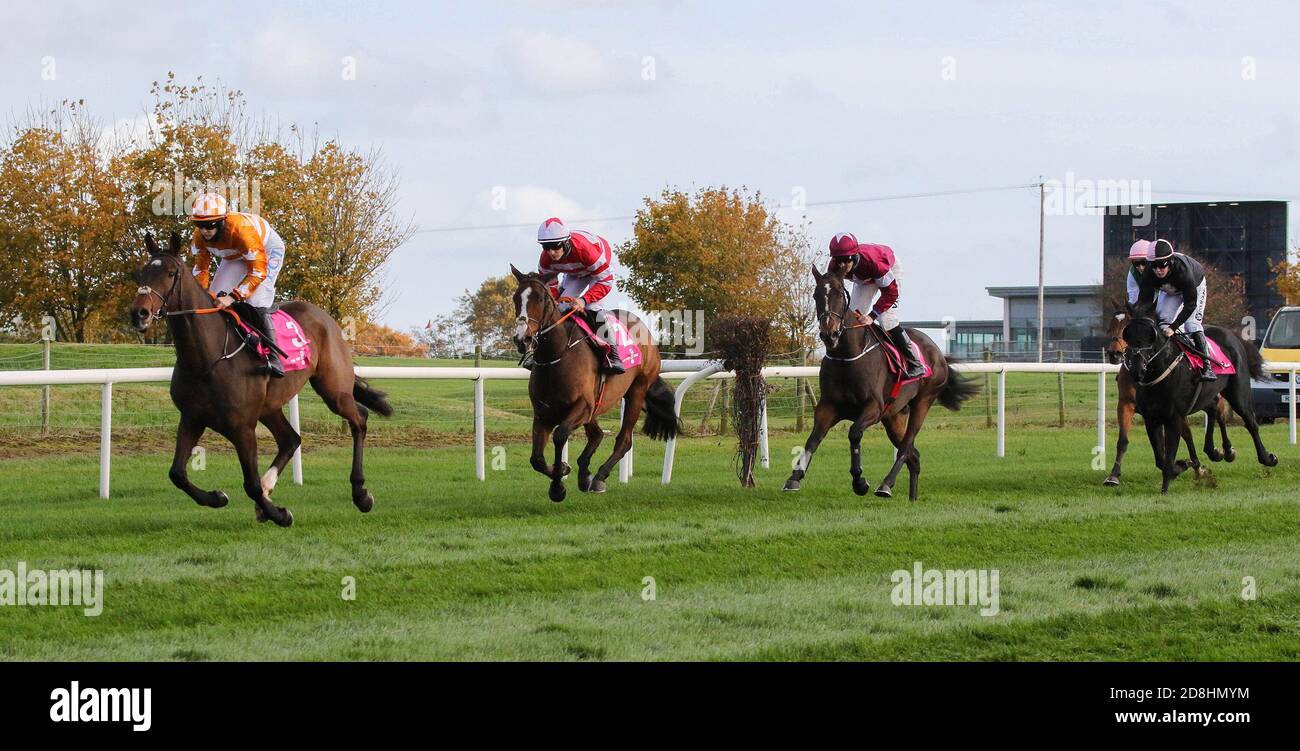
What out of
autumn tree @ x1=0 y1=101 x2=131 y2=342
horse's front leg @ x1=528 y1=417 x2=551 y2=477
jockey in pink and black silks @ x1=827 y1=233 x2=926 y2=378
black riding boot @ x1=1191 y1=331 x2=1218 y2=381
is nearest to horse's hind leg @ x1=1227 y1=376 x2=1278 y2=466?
black riding boot @ x1=1191 y1=331 x2=1218 y2=381

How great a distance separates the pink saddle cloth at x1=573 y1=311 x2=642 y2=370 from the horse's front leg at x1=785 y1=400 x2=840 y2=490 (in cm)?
140

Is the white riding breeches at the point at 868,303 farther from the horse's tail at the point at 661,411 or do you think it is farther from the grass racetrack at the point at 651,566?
the horse's tail at the point at 661,411

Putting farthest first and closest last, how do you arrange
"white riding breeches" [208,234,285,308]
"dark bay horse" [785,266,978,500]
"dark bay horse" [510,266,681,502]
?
"dark bay horse" [785,266,978,500] < "dark bay horse" [510,266,681,502] < "white riding breeches" [208,234,285,308]

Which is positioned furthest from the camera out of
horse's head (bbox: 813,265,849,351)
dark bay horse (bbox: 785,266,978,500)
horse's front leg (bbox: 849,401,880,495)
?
horse's front leg (bbox: 849,401,880,495)

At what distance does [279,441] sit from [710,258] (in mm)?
23200

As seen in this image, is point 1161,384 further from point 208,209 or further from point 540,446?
point 208,209

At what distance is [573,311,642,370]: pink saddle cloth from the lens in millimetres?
10094

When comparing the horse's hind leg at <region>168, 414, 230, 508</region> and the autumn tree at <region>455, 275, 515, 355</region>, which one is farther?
the autumn tree at <region>455, 275, 515, 355</region>

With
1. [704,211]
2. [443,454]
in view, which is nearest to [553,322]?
[443,454]

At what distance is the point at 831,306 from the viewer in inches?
394

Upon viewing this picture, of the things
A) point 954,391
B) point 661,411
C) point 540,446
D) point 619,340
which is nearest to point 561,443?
point 540,446

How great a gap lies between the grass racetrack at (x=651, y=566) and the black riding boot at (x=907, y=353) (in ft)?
3.24

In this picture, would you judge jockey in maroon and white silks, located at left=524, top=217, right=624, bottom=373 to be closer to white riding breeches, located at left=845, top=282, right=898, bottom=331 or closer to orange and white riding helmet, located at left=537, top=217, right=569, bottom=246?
orange and white riding helmet, located at left=537, top=217, right=569, bottom=246

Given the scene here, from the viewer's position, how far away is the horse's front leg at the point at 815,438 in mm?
10227
